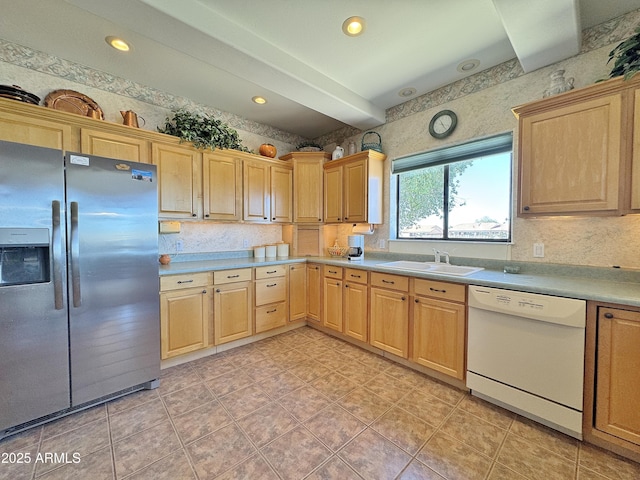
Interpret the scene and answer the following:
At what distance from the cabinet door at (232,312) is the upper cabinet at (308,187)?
1.29 meters

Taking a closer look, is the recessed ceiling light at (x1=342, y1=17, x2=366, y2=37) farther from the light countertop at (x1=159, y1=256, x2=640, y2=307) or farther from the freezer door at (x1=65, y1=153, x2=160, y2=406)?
the light countertop at (x1=159, y1=256, x2=640, y2=307)

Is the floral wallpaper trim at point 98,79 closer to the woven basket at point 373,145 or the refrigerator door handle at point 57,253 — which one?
the refrigerator door handle at point 57,253

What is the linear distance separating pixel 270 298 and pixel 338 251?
3.78ft

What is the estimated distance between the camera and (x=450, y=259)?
275 cm

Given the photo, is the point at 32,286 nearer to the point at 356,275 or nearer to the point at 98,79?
the point at 98,79

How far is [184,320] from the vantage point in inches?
97.9

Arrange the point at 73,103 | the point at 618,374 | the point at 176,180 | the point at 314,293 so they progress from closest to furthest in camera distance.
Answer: the point at 618,374, the point at 73,103, the point at 176,180, the point at 314,293

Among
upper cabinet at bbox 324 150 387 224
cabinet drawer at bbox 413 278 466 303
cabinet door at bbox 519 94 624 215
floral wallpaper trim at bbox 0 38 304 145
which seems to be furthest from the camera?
upper cabinet at bbox 324 150 387 224

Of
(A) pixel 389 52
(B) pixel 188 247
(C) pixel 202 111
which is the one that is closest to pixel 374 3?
(A) pixel 389 52

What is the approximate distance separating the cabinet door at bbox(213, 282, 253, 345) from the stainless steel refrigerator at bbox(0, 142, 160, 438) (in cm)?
62

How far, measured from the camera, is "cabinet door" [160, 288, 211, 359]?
2.38 meters

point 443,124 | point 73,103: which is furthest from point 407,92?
point 73,103

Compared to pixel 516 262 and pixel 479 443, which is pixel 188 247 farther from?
pixel 516 262

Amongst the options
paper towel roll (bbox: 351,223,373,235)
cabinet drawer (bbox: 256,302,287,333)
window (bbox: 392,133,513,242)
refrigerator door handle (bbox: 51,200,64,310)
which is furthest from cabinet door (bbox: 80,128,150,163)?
window (bbox: 392,133,513,242)
